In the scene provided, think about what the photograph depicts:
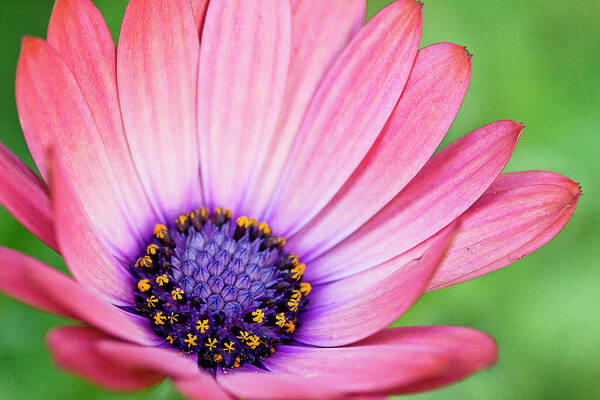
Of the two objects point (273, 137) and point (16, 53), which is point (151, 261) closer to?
point (273, 137)

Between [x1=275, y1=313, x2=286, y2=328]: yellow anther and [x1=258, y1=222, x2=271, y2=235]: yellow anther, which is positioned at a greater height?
[x1=258, y1=222, x2=271, y2=235]: yellow anther

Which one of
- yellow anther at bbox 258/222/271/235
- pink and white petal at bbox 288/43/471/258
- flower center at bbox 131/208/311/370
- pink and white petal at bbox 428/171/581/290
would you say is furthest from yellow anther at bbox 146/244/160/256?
pink and white petal at bbox 428/171/581/290

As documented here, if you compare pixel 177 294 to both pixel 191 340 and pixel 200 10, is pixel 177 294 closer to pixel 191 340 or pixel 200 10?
pixel 191 340

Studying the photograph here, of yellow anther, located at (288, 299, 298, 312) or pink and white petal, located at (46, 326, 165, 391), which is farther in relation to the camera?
yellow anther, located at (288, 299, 298, 312)

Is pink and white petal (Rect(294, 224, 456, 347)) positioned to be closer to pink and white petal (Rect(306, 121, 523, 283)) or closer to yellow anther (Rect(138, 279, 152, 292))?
pink and white petal (Rect(306, 121, 523, 283))

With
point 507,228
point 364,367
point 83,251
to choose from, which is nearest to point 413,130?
point 507,228

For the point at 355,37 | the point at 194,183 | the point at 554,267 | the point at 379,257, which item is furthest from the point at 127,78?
the point at 554,267

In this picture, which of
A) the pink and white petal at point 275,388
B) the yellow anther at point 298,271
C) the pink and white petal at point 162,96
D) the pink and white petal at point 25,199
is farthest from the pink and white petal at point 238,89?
the pink and white petal at point 275,388
